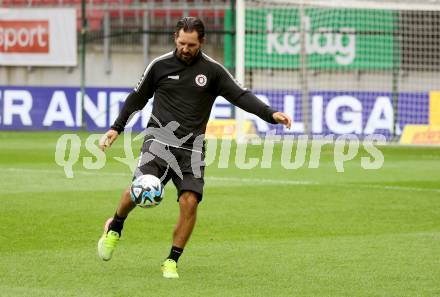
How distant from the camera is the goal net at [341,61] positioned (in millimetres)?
29344

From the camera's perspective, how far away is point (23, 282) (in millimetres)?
8977

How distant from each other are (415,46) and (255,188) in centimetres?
1364

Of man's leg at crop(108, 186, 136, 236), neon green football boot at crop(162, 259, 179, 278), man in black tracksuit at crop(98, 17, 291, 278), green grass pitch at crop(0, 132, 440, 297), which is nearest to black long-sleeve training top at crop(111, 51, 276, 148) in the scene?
man in black tracksuit at crop(98, 17, 291, 278)

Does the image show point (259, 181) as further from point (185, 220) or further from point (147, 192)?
point (147, 192)

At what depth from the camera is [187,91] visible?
9.77 m

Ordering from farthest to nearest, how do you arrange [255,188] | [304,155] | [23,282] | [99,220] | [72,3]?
[72,3] → [304,155] → [255,188] → [99,220] → [23,282]

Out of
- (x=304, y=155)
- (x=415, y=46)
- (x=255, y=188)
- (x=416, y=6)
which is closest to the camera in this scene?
(x=255, y=188)

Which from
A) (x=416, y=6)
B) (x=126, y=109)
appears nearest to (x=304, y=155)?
(x=416, y=6)

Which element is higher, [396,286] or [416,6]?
[416,6]

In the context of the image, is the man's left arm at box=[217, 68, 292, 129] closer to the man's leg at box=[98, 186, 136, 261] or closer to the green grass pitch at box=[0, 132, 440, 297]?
the man's leg at box=[98, 186, 136, 261]

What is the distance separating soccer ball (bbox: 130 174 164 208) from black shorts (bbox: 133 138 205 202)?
24cm

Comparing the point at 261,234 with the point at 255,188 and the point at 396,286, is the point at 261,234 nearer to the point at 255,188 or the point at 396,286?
the point at 396,286

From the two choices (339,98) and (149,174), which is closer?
(149,174)

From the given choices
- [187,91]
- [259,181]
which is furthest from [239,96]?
[259,181]
